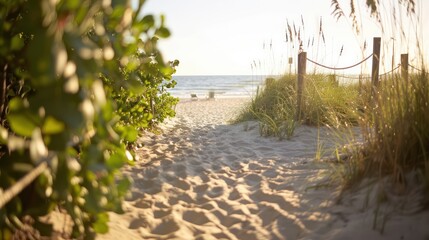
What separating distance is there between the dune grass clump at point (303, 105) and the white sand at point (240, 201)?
638mm

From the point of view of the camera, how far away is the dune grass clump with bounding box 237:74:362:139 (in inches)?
200

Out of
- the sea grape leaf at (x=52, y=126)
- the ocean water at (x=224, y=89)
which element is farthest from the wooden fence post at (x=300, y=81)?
the sea grape leaf at (x=52, y=126)

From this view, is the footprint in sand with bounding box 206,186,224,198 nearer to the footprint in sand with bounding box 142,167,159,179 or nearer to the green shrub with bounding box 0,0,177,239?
the footprint in sand with bounding box 142,167,159,179

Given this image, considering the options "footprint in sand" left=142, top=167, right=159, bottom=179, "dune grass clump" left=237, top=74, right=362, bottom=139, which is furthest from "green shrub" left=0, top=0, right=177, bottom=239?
"dune grass clump" left=237, top=74, right=362, bottom=139

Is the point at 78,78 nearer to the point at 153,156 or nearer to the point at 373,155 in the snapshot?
the point at 373,155

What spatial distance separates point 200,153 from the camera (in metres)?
4.39

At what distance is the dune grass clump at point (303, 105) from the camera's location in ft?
16.6

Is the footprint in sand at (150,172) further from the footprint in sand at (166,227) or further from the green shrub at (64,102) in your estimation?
the green shrub at (64,102)

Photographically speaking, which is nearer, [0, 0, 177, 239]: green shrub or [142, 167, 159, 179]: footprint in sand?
[0, 0, 177, 239]: green shrub

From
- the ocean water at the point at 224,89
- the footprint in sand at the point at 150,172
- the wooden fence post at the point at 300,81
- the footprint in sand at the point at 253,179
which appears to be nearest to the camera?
the footprint in sand at the point at 253,179

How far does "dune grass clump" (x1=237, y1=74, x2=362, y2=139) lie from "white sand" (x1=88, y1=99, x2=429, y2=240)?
2.09 ft

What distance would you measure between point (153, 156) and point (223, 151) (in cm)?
98

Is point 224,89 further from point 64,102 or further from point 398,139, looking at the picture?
point 64,102

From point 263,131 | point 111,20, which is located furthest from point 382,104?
point 263,131
